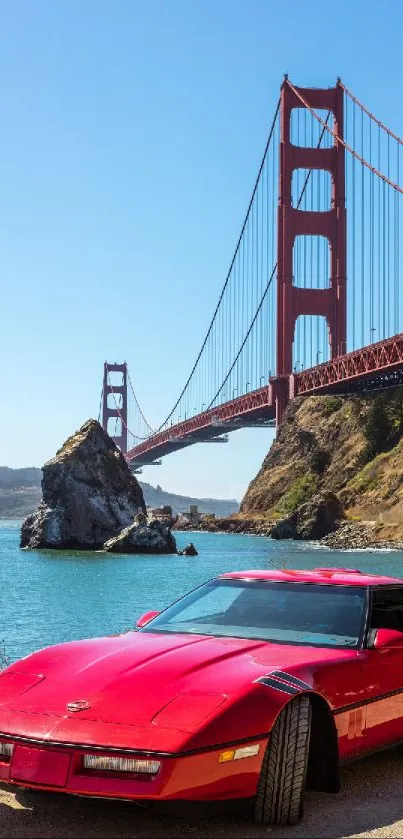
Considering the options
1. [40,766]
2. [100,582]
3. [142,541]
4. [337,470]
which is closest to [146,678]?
[40,766]

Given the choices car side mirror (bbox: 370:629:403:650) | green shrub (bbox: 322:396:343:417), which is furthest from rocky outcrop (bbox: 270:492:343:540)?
car side mirror (bbox: 370:629:403:650)

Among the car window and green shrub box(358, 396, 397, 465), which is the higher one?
green shrub box(358, 396, 397, 465)

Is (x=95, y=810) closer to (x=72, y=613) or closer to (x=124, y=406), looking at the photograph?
(x=72, y=613)

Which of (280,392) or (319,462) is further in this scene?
(319,462)

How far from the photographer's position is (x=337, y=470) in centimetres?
8775

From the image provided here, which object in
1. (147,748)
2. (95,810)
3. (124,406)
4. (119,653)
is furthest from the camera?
(124,406)

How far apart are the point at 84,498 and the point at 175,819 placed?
177 ft

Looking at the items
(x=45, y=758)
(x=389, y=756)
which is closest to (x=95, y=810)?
(x=45, y=758)

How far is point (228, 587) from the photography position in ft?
20.3

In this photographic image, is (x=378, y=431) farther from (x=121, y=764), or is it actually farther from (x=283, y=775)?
(x=121, y=764)

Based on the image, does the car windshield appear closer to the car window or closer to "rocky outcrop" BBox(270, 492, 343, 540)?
the car window

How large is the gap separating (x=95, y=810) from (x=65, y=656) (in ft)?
2.48

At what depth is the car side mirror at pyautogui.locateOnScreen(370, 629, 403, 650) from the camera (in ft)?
18.5

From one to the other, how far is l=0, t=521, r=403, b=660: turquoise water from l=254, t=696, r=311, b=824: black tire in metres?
11.0
